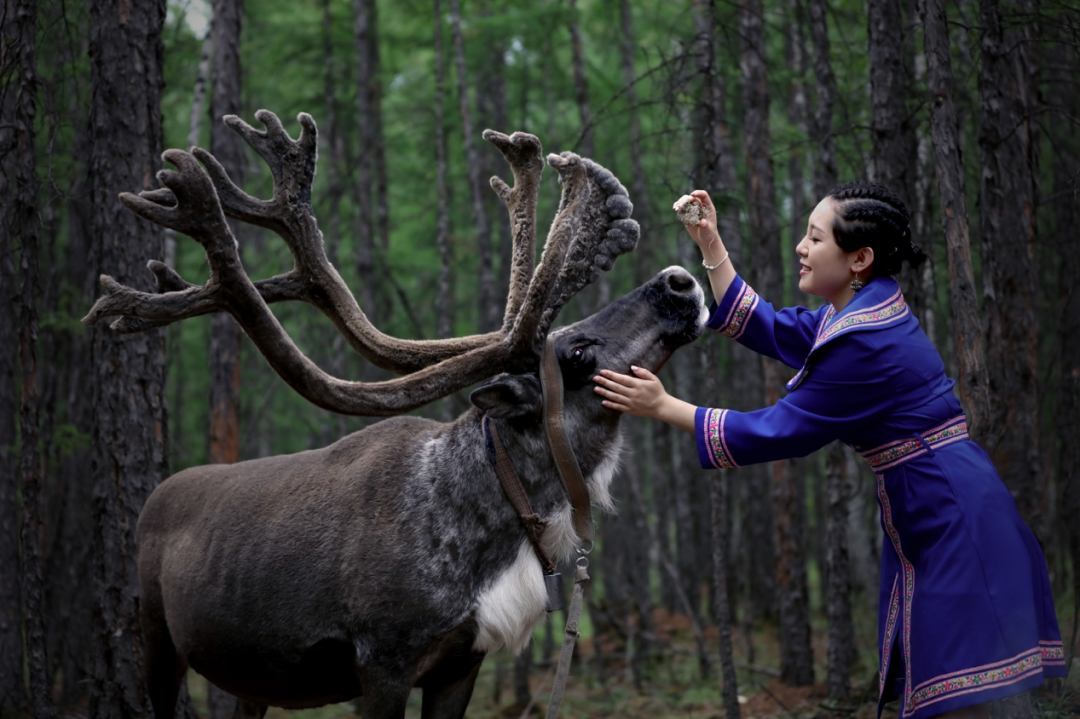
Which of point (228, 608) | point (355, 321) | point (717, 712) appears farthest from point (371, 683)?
point (717, 712)

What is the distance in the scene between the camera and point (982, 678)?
11.1 ft

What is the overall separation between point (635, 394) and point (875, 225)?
4.15ft

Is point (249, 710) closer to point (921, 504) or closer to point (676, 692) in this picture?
point (921, 504)

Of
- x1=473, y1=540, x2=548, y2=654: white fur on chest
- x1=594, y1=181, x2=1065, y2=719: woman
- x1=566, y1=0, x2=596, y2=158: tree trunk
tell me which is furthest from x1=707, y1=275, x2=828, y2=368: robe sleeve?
x1=566, y1=0, x2=596, y2=158: tree trunk

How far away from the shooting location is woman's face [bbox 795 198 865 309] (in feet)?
13.0

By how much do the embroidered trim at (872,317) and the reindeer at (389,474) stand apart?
3.14 feet

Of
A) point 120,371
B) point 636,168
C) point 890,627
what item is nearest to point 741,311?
point 890,627

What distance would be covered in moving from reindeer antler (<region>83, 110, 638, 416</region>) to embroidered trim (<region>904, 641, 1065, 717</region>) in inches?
92.5

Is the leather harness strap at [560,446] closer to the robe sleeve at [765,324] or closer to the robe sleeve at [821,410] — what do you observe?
the robe sleeve at [821,410]

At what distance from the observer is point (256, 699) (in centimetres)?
483

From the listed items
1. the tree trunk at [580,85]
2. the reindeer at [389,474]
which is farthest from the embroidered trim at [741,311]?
the tree trunk at [580,85]

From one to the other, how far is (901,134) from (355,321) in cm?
429

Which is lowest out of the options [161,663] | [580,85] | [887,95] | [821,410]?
[161,663]

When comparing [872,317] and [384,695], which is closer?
[872,317]
